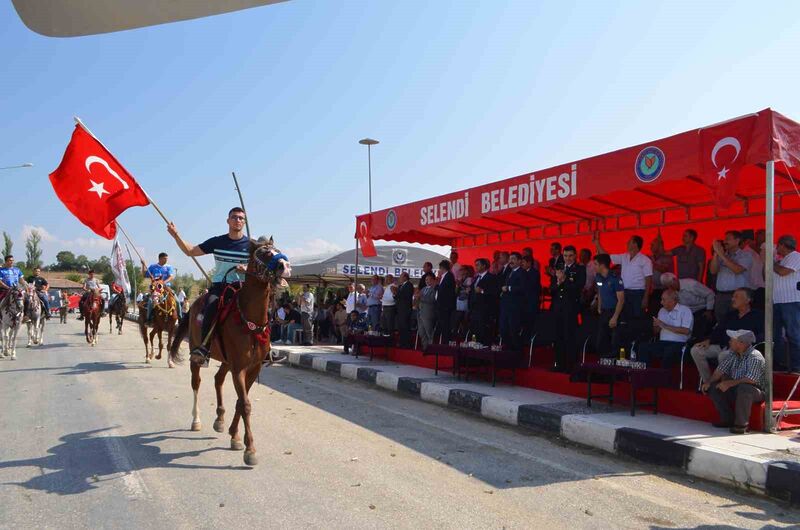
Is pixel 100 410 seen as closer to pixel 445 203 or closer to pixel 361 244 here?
pixel 445 203

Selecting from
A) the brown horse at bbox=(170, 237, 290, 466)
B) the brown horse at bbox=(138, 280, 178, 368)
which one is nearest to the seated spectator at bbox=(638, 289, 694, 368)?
the brown horse at bbox=(170, 237, 290, 466)

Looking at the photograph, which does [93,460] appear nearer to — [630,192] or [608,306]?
[608,306]

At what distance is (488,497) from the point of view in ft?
15.7

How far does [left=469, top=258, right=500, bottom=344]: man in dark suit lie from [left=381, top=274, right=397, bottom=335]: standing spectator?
3.72 metres

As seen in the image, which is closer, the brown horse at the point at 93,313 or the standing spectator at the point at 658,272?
the standing spectator at the point at 658,272

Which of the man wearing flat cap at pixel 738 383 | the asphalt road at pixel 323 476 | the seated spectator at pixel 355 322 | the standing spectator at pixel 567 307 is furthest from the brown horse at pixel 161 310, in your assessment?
the man wearing flat cap at pixel 738 383

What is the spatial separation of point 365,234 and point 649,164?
27.1ft

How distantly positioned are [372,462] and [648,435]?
278 centimetres

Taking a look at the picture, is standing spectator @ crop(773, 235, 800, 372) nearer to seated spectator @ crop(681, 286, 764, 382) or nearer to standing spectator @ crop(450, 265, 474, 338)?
seated spectator @ crop(681, 286, 764, 382)

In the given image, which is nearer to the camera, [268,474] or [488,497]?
[488,497]

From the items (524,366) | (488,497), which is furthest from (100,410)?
(524,366)

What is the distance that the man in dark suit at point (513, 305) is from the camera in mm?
9883

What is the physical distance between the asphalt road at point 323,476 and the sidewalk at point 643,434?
0.18 metres

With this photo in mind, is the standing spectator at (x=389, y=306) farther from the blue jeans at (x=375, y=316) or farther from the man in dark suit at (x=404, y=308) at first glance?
the blue jeans at (x=375, y=316)
